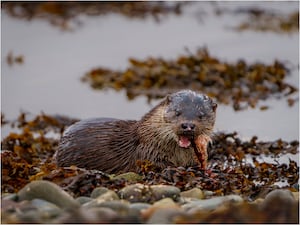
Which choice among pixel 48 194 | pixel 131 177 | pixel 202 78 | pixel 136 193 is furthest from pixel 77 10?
pixel 48 194

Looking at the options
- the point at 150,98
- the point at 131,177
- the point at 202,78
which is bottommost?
the point at 131,177

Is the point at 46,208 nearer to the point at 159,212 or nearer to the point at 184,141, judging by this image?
the point at 159,212

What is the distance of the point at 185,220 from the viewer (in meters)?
3.81

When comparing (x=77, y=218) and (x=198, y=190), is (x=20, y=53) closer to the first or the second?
(x=198, y=190)

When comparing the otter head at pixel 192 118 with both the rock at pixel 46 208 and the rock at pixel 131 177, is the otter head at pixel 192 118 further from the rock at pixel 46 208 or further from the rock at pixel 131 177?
the rock at pixel 46 208

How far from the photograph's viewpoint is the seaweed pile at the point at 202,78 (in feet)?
31.5

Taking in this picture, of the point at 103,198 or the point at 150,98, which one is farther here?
the point at 150,98

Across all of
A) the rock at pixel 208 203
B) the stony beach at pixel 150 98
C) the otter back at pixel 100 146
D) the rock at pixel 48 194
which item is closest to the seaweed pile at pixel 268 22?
the stony beach at pixel 150 98

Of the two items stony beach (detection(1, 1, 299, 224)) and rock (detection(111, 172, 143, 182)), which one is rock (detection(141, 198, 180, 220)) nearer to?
stony beach (detection(1, 1, 299, 224))

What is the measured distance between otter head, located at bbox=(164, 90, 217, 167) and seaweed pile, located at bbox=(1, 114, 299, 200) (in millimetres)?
165

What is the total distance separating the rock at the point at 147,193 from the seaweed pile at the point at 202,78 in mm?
4513

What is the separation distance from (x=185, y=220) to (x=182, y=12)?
11.0 m

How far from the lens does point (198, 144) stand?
5.93 meters

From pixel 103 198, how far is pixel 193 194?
55cm
